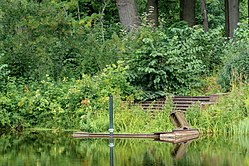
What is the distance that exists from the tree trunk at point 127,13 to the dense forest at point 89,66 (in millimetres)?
1267

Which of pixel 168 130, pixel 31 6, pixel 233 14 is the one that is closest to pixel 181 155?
pixel 168 130

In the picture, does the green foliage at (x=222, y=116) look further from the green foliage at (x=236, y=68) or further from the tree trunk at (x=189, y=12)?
the tree trunk at (x=189, y=12)

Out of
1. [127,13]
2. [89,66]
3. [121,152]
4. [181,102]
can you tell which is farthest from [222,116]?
[127,13]

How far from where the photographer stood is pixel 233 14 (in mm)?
28109

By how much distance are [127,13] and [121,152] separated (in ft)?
42.8

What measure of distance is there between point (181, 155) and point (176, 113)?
12.5 feet

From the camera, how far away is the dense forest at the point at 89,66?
775 inches

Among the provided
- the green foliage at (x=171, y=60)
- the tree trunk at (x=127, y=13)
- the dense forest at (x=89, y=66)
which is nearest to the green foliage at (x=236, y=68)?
the dense forest at (x=89, y=66)

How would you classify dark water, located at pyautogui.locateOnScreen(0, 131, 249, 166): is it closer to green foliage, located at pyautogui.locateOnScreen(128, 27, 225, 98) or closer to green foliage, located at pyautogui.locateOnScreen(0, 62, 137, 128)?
Answer: green foliage, located at pyautogui.locateOnScreen(0, 62, 137, 128)

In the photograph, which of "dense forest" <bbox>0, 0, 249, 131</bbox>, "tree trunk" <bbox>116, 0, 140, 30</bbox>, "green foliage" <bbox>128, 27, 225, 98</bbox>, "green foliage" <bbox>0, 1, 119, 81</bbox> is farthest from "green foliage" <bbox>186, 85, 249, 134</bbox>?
"tree trunk" <bbox>116, 0, 140, 30</bbox>

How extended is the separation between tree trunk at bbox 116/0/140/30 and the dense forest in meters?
1.27

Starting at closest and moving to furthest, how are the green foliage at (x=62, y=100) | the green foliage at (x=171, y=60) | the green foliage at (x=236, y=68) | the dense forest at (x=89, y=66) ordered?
the green foliage at (x=62, y=100) → the dense forest at (x=89, y=66) → the green foliage at (x=236, y=68) → the green foliage at (x=171, y=60)

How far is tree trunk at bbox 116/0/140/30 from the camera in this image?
2691 cm

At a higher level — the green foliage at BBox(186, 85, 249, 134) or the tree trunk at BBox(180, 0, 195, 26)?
the tree trunk at BBox(180, 0, 195, 26)
